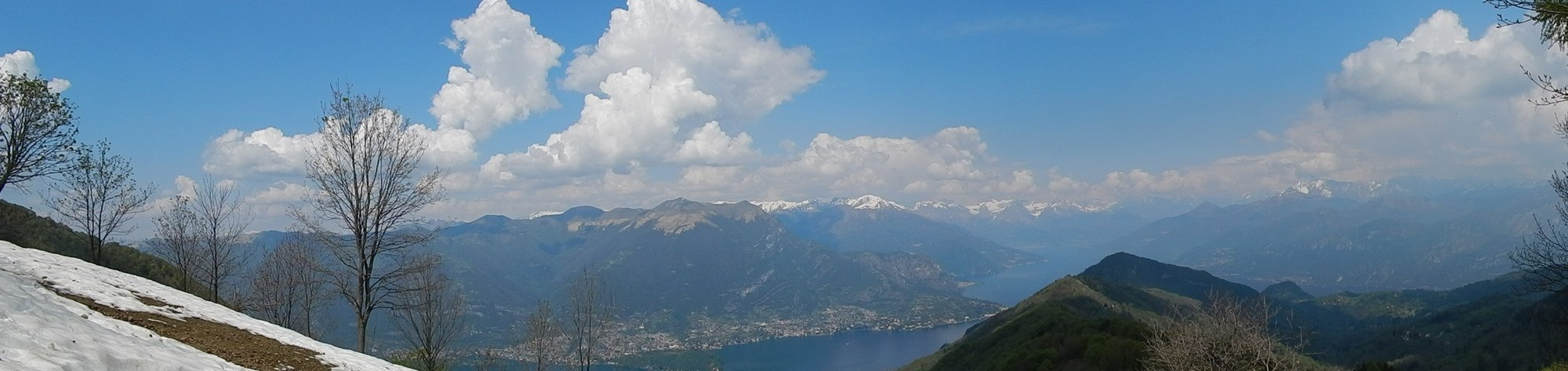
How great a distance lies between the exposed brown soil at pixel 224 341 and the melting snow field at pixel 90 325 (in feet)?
1.22

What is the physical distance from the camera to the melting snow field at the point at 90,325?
875cm

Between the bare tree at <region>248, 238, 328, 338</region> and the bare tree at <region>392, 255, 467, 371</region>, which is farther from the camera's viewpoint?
the bare tree at <region>248, 238, 328, 338</region>

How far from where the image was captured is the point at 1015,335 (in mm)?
102562

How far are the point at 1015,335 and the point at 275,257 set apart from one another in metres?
91.7

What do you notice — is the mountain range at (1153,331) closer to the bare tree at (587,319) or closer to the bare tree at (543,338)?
the bare tree at (587,319)

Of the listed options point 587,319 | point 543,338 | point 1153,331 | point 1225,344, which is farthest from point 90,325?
point 1153,331

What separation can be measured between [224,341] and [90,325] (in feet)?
11.4

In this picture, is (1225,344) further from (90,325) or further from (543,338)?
(90,325)

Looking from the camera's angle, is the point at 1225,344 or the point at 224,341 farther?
the point at 1225,344

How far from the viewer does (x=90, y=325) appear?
10773 mm

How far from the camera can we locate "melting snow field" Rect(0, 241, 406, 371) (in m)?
8.75

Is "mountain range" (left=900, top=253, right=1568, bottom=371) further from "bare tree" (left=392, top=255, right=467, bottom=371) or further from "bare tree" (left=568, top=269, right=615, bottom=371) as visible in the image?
"bare tree" (left=392, top=255, right=467, bottom=371)

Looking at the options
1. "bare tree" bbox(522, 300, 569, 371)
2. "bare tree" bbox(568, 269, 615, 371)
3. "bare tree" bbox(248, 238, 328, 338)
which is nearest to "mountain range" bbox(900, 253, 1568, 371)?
"bare tree" bbox(568, 269, 615, 371)

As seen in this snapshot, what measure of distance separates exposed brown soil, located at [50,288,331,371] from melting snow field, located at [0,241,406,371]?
0.37 m
